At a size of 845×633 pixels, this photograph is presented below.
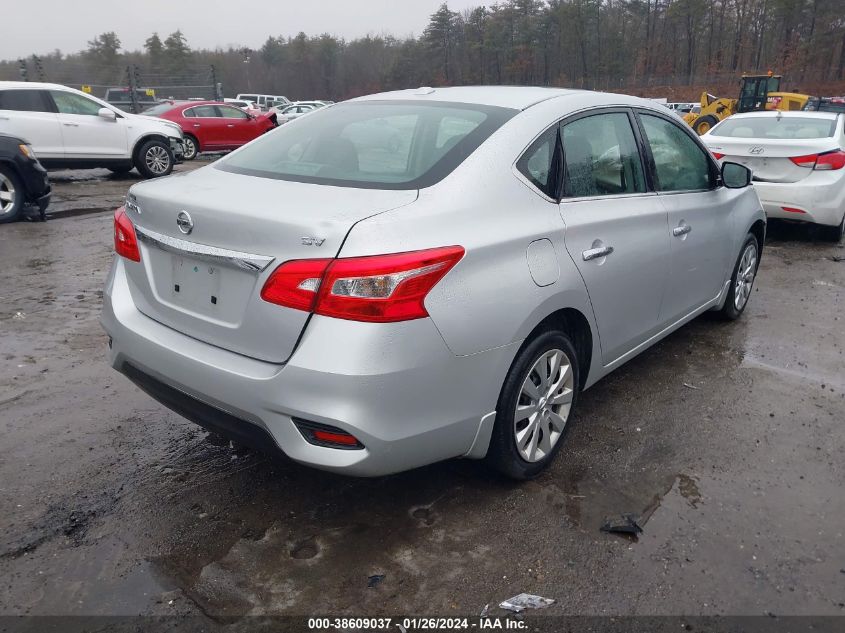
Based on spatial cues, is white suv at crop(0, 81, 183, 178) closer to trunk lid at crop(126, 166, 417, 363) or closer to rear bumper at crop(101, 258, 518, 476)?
trunk lid at crop(126, 166, 417, 363)

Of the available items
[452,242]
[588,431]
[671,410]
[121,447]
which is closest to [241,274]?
[452,242]

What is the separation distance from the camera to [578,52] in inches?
3022

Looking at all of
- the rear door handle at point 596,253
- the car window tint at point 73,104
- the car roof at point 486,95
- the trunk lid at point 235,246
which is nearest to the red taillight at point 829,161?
the car roof at point 486,95

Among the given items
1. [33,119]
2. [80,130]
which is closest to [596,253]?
[33,119]

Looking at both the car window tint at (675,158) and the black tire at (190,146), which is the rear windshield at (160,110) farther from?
the car window tint at (675,158)

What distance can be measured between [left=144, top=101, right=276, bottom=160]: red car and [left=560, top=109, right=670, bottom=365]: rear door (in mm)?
16361

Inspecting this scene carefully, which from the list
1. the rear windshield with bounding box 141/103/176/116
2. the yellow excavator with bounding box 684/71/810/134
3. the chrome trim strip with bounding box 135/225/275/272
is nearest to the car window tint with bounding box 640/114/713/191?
the chrome trim strip with bounding box 135/225/275/272

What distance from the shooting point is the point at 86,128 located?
1248 centimetres

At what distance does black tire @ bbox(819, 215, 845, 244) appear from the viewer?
8.24 metres

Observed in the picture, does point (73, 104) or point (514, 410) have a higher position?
point (73, 104)

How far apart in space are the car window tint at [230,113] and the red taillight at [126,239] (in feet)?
56.0

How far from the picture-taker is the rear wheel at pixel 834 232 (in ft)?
27.0

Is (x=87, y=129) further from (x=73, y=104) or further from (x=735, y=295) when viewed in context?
(x=735, y=295)

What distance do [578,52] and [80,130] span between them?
7365 centimetres
